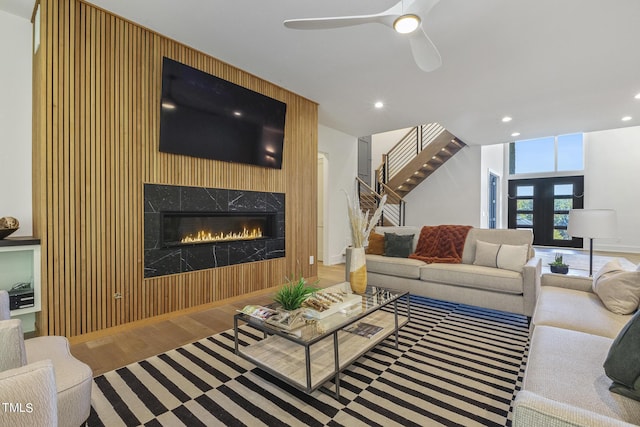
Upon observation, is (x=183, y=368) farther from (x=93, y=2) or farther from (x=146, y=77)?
(x=93, y=2)

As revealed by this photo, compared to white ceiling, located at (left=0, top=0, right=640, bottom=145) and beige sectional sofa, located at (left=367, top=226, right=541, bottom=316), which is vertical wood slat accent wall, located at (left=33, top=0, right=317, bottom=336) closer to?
white ceiling, located at (left=0, top=0, right=640, bottom=145)

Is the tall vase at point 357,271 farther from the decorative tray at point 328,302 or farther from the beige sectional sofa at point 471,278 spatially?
the beige sectional sofa at point 471,278

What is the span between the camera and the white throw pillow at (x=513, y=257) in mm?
3174

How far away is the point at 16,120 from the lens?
260cm

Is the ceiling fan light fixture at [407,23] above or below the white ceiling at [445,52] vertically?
below

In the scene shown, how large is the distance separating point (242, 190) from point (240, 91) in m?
1.22

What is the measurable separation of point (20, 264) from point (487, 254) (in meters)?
4.74

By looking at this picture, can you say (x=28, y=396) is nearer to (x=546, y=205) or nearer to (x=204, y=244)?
(x=204, y=244)

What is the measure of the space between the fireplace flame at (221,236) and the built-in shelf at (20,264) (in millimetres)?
1203

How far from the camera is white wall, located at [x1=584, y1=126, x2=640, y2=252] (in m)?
7.48

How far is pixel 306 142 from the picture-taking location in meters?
4.63

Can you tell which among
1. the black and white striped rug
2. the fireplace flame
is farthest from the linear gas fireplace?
the black and white striped rug

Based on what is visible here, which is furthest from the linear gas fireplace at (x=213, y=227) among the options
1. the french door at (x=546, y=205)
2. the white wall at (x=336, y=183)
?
the french door at (x=546, y=205)

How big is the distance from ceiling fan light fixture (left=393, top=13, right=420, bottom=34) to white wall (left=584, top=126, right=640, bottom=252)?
358 inches
